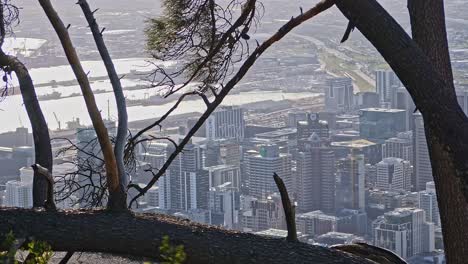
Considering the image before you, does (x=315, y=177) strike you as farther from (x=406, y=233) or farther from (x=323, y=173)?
(x=406, y=233)

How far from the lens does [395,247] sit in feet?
47.1

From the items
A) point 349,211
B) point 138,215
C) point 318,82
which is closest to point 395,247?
point 349,211

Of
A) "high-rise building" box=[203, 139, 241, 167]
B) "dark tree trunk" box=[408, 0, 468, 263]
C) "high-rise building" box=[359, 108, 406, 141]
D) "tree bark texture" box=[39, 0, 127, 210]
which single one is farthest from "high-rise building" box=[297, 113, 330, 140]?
"dark tree trunk" box=[408, 0, 468, 263]

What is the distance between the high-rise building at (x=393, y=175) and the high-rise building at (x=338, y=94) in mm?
6409

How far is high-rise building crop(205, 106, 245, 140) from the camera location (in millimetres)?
21484

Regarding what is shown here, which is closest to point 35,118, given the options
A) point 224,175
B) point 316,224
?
point 316,224

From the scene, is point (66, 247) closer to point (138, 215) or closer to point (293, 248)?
point (138, 215)

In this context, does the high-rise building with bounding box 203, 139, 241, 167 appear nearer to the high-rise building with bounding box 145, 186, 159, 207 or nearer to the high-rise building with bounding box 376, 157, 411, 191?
the high-rise building with bounding box 376, 157, 411, 191

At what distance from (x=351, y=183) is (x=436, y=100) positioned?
1844 centimetres

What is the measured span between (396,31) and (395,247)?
1116 cm

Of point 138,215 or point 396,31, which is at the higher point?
point 396,31

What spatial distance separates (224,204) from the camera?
53.2ft

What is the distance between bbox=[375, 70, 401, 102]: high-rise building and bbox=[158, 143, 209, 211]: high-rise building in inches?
375

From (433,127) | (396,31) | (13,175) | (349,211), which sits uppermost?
(396,31)
